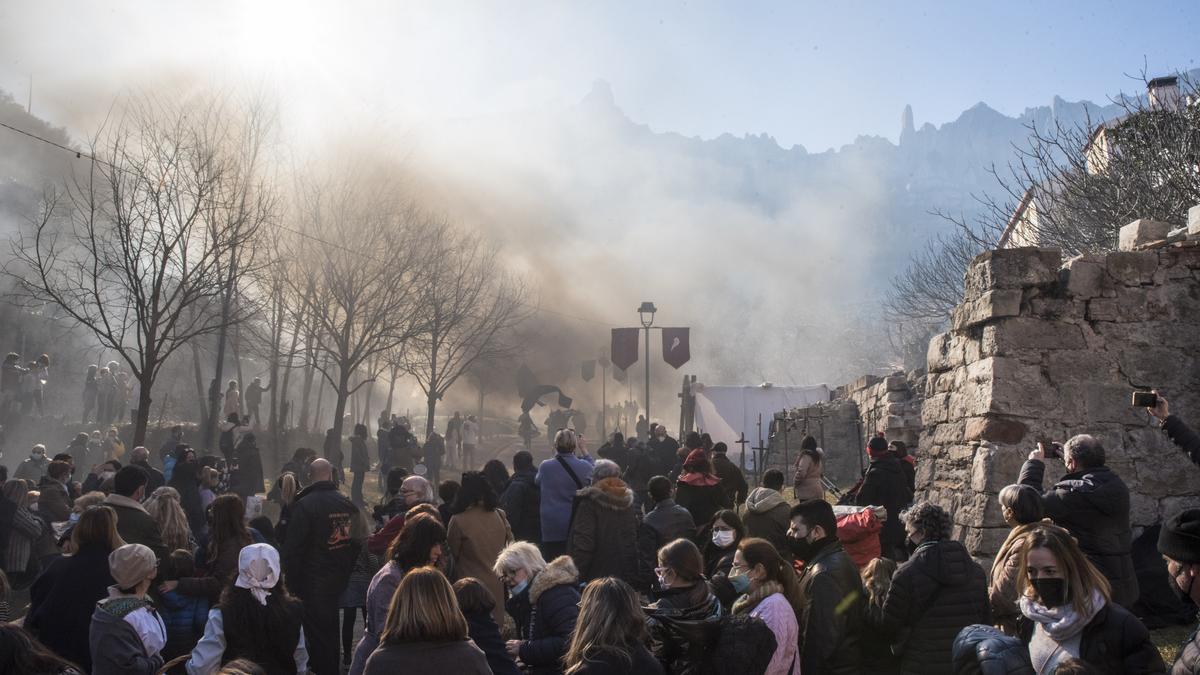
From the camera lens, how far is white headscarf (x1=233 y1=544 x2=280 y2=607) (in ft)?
15.3

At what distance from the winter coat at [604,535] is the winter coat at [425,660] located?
126 inches

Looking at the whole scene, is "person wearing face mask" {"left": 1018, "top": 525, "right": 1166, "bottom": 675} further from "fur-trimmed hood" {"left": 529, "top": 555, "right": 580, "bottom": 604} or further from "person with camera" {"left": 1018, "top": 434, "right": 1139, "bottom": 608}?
"fur-trimmed hood" {"left": 529, "top": 555, "right": 580, "bottom": 604}

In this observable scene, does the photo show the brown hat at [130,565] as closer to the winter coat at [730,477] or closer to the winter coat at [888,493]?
the winter coat at [888,493]

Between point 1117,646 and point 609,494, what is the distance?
3893 millimetres

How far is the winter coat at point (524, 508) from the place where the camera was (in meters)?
8.56

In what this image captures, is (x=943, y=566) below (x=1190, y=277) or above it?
below

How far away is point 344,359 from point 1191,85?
1675cm

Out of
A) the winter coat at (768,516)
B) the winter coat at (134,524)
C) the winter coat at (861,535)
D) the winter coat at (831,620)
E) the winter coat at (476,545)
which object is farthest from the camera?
the winter coat at (768,516)

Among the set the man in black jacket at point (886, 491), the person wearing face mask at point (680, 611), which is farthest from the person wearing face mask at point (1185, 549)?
the man in black jacket at point (886, 491)

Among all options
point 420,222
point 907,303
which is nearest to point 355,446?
point 420,222

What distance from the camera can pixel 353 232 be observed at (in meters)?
20.3

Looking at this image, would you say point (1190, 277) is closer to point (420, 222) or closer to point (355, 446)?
point (355, 446)

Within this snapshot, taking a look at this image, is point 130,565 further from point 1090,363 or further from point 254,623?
point 1090,363

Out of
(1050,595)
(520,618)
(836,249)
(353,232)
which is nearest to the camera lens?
(1050,595)
